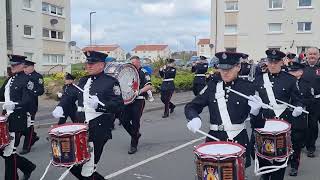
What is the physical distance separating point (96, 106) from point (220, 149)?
1745mm

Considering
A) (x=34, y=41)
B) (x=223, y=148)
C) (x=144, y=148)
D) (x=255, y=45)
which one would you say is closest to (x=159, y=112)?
(x=144, y=148)

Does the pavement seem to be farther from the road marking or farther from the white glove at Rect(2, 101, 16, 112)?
the white glove at Rect(2, 101, 16, 112)

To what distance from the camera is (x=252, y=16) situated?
4416 cm

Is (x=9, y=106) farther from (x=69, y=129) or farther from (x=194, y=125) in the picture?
(x=194, y=125)

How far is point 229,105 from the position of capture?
488 centimetres

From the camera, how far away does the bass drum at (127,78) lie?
30.0 ft

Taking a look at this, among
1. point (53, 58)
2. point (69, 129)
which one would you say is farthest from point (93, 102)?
point (53, 58)

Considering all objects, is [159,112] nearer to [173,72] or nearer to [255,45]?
[173,72]

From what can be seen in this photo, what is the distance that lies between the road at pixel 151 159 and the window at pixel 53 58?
28.2m

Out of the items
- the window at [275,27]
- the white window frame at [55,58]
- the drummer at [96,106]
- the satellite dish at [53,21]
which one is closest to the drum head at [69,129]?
the drummer at [96,106]

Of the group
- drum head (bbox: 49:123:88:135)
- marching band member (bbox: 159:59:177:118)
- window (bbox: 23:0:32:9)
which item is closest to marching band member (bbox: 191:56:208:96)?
marching band member (bbox: 159:59:177:118)

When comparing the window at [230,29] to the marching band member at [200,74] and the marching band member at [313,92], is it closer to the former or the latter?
the marching band member at [200,74]

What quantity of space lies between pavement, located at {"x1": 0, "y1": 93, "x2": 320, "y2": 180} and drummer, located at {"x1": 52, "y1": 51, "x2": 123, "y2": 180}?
1.71 m

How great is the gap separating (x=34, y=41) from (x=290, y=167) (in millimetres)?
32802
